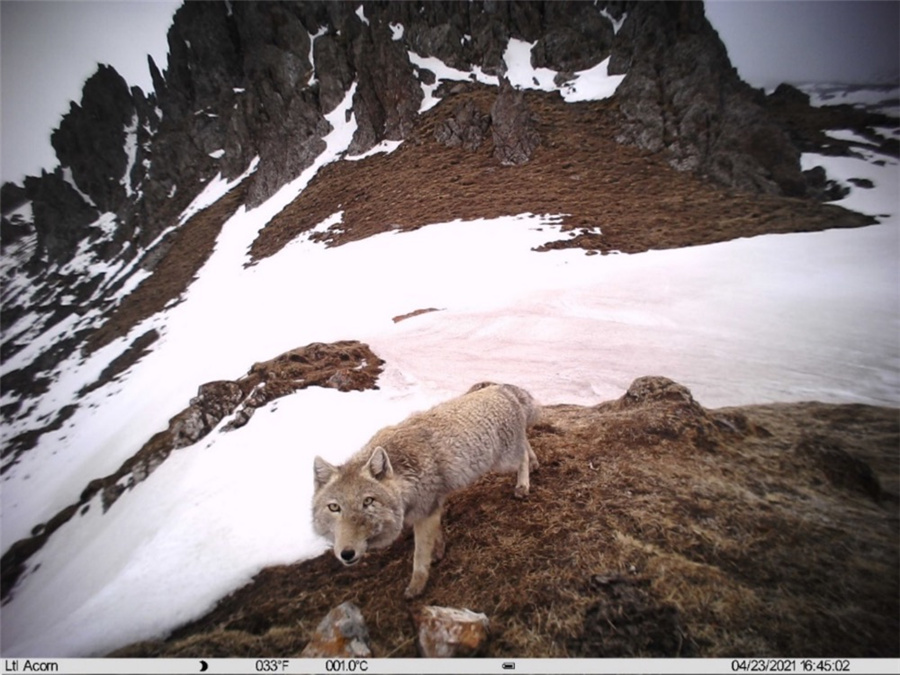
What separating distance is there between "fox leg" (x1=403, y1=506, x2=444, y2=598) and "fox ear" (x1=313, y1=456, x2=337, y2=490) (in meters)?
0.74

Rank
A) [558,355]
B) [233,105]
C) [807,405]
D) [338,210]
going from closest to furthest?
[807,405] → [558,355] → [338,210] → [233,105]

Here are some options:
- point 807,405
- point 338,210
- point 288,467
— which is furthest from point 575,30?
point 288,467

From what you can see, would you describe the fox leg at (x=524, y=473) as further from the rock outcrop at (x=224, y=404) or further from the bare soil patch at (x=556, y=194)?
the bare soil patch at (x=556, y=194)

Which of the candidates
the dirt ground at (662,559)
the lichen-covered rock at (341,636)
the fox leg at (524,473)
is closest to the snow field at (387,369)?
the dirt ground at (662,559)

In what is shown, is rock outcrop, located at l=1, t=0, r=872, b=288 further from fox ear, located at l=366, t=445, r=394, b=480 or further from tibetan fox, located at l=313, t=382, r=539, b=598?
fox ear, located at l=366, t=445, r=394, b=480

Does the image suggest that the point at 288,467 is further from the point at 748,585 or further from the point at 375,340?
the point at 748,585

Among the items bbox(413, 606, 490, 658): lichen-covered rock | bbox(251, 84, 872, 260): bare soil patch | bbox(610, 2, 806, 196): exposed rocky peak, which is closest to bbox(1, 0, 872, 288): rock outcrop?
bbox(610, 2, 806, 196): exposed rocky peak

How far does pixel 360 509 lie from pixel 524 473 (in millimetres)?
1461

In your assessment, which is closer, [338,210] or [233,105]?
[338,210]

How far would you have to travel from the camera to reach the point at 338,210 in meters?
12.8

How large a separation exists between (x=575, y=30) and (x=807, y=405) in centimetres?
2547

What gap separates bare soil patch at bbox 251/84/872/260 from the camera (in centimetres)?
714

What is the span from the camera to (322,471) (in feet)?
8.44

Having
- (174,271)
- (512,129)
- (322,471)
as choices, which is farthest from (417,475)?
(512,129)
